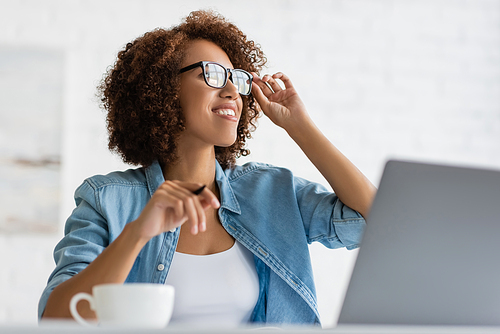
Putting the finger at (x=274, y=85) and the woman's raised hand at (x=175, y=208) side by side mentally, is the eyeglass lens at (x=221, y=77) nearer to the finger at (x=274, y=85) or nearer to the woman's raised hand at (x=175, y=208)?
the finger at (x=274, y=85)

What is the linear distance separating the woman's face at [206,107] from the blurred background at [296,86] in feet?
2.65

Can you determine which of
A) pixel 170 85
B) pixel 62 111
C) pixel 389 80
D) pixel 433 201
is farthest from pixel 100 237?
pixel 389 80

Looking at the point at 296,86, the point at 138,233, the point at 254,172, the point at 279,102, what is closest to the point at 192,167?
the point at 254,172

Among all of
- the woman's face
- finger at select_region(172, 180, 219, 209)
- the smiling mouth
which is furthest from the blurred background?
finger at select_region(172, 180, 219, 209)

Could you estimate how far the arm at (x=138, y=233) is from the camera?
2.76 feet

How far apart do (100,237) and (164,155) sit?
340mm

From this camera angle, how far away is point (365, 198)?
140cm

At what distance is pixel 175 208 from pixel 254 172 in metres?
0.81

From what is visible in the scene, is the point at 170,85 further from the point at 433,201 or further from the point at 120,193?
the point at 433,201

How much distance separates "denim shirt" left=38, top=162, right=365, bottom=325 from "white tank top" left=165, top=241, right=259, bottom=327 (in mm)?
38

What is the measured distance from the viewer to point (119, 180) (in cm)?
142

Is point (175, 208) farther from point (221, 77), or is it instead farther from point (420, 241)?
point (221, 77)

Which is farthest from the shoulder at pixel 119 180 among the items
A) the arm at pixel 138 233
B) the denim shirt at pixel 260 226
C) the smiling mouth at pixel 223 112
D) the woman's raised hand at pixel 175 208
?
the woman's raised hand at pixel 175 208

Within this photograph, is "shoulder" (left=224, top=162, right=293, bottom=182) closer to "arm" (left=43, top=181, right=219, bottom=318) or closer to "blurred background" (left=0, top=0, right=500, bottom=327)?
"arm" (left=43, top=181, right=219, bottom=318)
